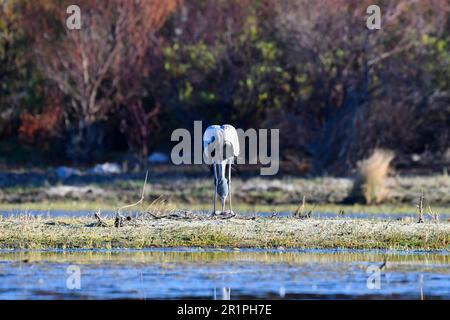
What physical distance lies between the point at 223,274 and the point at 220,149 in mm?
6191

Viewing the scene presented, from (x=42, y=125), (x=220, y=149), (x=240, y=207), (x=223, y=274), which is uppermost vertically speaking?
(x=42, y=125)

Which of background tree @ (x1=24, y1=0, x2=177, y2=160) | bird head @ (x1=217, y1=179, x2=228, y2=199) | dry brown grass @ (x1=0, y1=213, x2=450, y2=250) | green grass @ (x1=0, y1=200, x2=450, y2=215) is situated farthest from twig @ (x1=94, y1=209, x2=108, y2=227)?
background tree @ (x1=24, y1=0, x2=177, y2=160)

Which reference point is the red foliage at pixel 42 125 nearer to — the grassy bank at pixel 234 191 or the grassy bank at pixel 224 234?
the grassy bank at pixel 234 191

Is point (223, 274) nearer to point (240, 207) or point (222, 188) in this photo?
point (222, 188)

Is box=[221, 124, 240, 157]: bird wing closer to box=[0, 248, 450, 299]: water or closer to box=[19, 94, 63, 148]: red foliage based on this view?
box=[0, 248, 450, 299]: water

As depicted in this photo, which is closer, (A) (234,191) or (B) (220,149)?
(B) (220,149)

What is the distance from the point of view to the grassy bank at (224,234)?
62.1 ft

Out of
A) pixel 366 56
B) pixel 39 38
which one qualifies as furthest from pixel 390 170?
pixel 39 38

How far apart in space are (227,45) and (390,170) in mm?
7683

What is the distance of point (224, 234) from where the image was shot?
63.8 ft

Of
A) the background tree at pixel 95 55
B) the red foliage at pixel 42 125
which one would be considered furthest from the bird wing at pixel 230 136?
the red foliage at pixel 42 125

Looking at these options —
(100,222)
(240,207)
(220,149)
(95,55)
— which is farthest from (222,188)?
(95,55)

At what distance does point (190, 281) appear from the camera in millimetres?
15250
